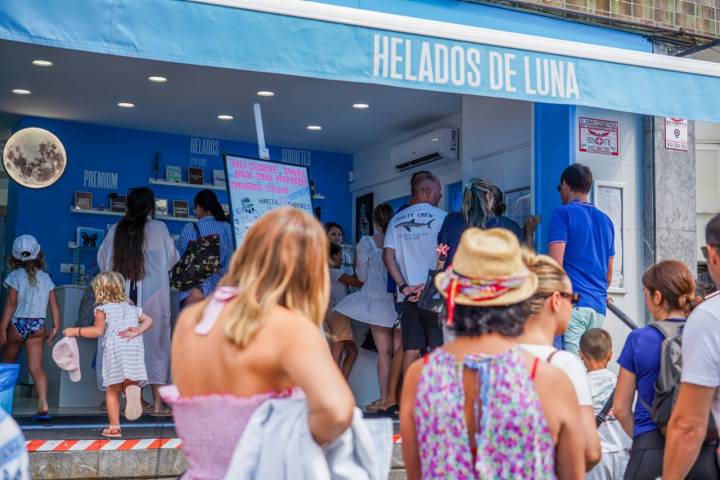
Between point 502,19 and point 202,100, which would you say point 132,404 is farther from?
point 202,100

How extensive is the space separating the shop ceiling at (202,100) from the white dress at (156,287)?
1.82m

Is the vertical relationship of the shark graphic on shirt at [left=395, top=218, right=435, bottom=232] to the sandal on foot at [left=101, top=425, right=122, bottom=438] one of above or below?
above

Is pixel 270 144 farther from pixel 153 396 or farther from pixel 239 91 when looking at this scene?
pixel 153 396

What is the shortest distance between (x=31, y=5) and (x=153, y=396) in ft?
14.1

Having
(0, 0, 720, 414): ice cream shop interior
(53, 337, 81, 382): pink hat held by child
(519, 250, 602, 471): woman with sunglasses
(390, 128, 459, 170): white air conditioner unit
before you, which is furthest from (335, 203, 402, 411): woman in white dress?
(519, 250, 602, 471): woman with sunglasses

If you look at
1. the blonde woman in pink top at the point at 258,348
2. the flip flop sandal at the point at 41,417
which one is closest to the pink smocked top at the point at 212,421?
the blonde woman in pink top at the point at 258,348

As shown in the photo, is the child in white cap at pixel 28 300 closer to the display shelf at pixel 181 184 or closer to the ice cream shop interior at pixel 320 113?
the ice cream shop interior at pixel 320 113

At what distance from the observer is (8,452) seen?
8.87ft

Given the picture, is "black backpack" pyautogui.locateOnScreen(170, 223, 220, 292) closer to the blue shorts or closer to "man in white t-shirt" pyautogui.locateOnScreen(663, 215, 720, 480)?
the blue shorts

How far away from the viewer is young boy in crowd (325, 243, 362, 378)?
841cm

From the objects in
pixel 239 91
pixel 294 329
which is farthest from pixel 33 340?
pixel 294 329

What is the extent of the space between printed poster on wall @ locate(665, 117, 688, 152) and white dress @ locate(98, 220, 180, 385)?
4.31m

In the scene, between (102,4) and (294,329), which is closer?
(294,329)

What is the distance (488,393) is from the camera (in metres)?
2.52
